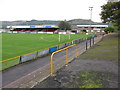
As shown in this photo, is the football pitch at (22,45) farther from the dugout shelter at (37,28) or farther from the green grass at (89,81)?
the dugout shelter at (37,28)

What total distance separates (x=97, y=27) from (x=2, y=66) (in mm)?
126219

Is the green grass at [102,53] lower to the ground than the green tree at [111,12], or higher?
lower

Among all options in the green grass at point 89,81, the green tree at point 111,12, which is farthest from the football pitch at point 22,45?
the green grass at point 89,81

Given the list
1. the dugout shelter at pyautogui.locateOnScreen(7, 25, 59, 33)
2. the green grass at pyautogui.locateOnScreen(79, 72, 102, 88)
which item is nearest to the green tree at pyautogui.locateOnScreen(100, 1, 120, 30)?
the green grass at pyautogui.locateOnScreen(79, 72, 102, 88)

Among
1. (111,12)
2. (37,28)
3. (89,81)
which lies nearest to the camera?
(89,81)

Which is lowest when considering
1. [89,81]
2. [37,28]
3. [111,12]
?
[89,81]

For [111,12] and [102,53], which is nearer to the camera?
[102,53]

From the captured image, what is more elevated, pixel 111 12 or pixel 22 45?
pixel 111 12

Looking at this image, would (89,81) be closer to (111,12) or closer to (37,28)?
(111,12)

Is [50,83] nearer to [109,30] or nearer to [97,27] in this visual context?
[109,30]

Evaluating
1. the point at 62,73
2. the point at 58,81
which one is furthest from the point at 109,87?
the point at 62,73

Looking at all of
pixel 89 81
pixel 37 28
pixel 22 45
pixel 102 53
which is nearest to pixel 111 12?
pixel 22 45

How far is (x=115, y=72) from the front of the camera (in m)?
7.44

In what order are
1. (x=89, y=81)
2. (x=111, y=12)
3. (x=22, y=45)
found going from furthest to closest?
(x=111, y=12)
(x=22, y=45)
(x=89, y=81)
